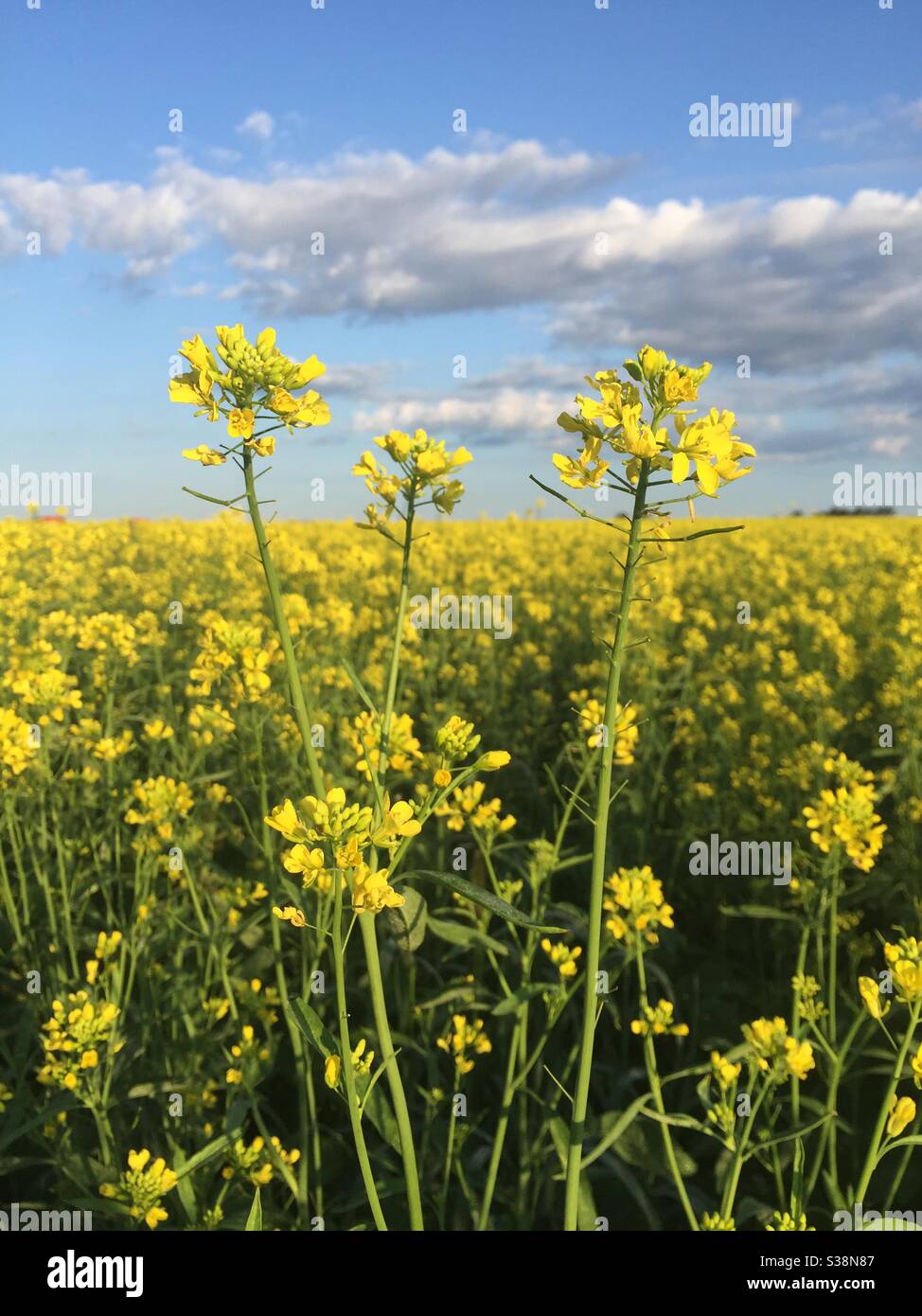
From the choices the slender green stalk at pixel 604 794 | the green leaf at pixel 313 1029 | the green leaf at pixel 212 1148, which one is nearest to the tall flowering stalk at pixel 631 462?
the slender green stalk at pixel 604 794

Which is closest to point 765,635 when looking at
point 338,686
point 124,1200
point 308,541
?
point 338,686

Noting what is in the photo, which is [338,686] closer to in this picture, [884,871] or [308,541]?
A: [884,871]

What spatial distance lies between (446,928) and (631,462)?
108 cm

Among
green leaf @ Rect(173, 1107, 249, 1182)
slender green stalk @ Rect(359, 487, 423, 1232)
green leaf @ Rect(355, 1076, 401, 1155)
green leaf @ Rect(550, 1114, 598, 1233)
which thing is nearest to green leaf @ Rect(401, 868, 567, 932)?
slender green stalk @ Rect(359, 487, 423, 1232)

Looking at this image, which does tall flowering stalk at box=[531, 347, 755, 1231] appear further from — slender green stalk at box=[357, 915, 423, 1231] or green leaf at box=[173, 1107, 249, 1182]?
green leaf at box=[173, 1107, 249, 1182]

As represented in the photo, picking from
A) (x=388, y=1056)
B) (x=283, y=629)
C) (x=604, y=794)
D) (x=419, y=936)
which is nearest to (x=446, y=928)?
(x=419, y=936)

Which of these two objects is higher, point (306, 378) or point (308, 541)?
point (308, 541)

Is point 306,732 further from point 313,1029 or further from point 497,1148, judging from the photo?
point 497,1148

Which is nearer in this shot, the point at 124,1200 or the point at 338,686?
the point at 124,1200

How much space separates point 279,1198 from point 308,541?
14335 millimetres

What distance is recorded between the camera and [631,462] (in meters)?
1.23

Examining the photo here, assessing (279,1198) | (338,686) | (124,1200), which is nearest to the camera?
(124,1200)

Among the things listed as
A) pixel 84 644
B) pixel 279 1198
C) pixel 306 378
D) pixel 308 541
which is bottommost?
pixel 279 1198
